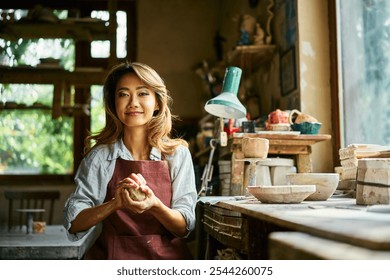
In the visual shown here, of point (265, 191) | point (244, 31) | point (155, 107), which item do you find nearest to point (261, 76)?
point (244, 31)

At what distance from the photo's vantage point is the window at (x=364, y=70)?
217 centimetres

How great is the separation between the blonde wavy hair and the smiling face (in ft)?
0.08

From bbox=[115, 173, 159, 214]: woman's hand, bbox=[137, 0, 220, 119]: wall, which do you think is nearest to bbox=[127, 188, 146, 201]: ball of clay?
bbox=[115, 173, 159, 214]: woman's hand

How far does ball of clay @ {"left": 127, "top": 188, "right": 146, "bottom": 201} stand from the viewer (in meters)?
1.32

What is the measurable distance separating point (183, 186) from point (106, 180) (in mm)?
246

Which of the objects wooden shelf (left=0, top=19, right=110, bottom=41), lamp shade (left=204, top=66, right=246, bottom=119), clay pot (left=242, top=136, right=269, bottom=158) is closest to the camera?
clay pot (left=242, top=136, right=269, bottom=158)

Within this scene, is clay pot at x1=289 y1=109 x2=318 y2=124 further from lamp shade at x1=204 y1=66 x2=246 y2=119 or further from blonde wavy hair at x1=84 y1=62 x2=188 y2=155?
blonde wavy hair at x1=84 y1=62 x2=188 y2=155

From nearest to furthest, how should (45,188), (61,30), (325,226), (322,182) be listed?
(325,226), (322,182), (61,30), (45,188)

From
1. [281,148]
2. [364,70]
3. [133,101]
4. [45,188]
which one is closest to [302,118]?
[281,148]

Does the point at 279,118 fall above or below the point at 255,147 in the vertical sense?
above

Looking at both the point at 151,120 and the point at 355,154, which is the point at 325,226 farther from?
the point at 355,154

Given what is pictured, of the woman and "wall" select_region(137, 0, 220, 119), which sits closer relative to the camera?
the woman

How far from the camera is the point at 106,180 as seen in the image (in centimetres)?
Answer: 156

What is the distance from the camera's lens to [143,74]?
158cm
